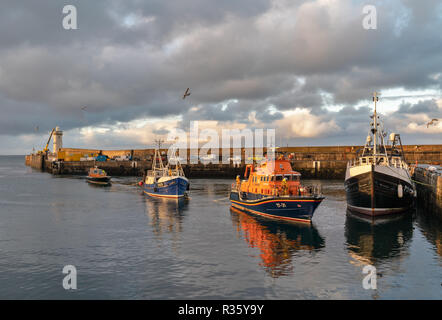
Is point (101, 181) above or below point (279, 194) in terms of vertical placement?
below

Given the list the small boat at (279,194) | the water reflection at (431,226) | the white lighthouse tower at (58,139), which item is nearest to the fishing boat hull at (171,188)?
the small boat at (279,194)

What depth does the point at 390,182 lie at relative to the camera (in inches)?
1324

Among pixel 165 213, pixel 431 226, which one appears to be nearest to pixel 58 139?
pixel 165 213

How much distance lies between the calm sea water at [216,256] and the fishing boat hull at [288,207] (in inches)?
47.4

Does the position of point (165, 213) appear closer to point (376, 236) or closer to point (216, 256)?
point (216, 256)

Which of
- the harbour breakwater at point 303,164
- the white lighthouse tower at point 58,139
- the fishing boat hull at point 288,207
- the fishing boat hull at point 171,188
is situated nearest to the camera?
the fishing boat hull at point 288,207

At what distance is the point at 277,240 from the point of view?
25953 millimetres

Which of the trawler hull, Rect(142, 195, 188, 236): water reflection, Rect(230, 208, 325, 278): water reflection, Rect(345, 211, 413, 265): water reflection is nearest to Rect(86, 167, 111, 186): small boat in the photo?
Rect(142, 195, 188, 236): water reflection

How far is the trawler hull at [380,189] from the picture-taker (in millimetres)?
33375

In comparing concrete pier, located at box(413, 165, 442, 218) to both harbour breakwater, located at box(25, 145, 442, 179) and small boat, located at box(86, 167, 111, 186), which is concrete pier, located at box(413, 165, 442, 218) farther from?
small boat, located at box(86, 167, 111, 186)

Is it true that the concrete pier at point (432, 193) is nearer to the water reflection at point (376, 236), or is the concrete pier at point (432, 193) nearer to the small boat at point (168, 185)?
the water reflection at point (376, 236)

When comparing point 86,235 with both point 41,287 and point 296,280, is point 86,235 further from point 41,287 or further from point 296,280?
point 296,280

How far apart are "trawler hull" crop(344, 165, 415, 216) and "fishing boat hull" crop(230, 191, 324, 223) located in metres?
7.06

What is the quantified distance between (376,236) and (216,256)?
44.7 feet
